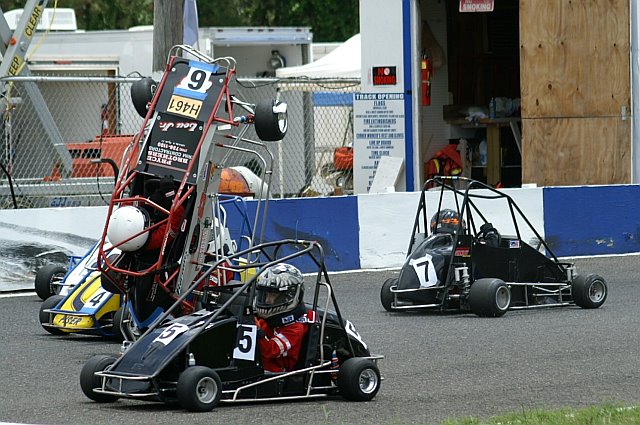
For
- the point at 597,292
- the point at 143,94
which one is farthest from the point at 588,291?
the point at 143,94

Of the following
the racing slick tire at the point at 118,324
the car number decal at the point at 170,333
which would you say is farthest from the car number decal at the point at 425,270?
the car number decal at the point at 170,333

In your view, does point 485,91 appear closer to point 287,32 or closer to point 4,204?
point 287,32

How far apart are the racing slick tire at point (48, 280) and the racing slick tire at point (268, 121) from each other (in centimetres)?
379

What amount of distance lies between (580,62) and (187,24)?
18.8 ft

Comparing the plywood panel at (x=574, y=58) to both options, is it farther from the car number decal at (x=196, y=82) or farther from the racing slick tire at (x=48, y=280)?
the car number decal at (x=196, y=82)

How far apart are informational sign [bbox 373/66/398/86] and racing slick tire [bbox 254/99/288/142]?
10.4 metres

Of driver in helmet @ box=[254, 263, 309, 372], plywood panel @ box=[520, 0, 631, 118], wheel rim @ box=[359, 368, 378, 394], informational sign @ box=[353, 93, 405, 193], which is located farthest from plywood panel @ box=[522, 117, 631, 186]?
driver in helmet @ box=[254, 263, 309, 372]

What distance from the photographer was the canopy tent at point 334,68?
2673 cm

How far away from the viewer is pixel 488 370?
29.8ft

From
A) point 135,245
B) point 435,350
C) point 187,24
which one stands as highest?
point 187,24

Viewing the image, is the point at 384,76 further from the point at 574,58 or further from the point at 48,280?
the point at 48,280

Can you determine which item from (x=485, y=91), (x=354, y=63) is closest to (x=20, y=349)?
(x=485, y=91)

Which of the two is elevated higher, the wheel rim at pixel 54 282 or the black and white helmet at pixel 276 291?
the black and white helmet at pixel 276 291

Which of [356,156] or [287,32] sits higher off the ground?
[287,32]
